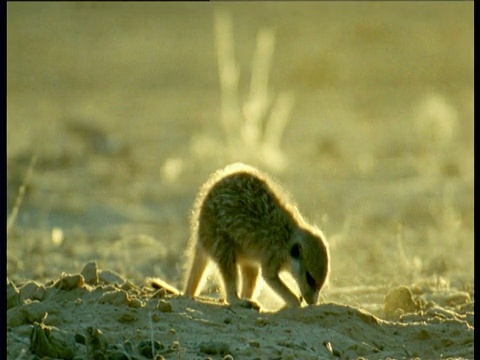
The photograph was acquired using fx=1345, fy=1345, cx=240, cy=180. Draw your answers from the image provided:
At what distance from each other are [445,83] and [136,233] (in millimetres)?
12369

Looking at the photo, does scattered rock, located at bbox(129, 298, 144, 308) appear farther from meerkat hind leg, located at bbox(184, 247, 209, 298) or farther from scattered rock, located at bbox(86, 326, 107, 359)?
meerkat hind leg, located at bbox(184, 247, 209, 298)

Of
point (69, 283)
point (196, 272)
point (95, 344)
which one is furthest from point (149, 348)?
point (196, 272)

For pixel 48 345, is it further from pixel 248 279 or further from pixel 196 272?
pixel 248 279

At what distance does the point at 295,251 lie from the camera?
27.5 ft

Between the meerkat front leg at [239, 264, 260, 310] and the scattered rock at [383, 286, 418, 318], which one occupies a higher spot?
the meerkat front leg at [239, 264, 260, 310]

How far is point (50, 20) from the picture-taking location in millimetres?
29031

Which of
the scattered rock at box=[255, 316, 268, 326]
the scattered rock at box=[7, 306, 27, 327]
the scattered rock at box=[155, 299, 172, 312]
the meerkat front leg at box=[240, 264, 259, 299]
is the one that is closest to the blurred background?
the meerkat front leg at box=[240, 264, 259, 299]

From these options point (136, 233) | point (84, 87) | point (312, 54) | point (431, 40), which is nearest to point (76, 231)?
point (136, 233)

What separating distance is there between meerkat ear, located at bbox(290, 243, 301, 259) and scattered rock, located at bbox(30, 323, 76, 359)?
2383 mm

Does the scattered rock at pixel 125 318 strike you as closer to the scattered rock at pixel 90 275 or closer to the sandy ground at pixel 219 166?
the sandy ground at pixel 219 166

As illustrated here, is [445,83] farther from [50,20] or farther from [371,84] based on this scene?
[50,20]

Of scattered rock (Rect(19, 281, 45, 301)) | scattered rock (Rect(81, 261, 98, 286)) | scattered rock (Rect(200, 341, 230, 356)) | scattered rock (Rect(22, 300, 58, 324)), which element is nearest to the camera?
scattered rock (Rect(200, 341, 230, 356))

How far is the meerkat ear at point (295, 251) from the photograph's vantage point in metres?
8.35

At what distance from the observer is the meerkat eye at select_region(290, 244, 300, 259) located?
8.35 metres
